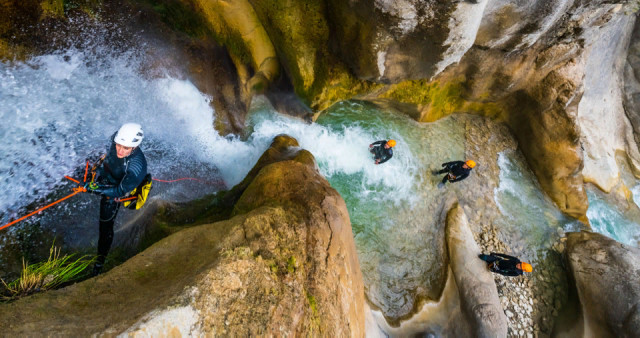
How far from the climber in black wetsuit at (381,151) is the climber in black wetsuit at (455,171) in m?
1.57

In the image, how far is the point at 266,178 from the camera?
15.1 ft

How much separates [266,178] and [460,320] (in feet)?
17.0

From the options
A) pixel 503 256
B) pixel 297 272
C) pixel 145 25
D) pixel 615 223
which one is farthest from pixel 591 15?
pixel 145 25

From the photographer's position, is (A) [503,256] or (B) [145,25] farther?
(A) [503,256]

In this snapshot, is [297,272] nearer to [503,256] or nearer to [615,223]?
[503,256]

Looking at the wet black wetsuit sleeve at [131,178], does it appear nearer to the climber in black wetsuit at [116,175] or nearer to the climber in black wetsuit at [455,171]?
the climber in black wetsuit at [116,175]

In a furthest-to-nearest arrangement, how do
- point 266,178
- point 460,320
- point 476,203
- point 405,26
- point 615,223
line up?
point 615,223, point 476,203, point 460,320, point 405,26, point 266,178

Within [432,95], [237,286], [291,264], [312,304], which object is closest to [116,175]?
[237,286]

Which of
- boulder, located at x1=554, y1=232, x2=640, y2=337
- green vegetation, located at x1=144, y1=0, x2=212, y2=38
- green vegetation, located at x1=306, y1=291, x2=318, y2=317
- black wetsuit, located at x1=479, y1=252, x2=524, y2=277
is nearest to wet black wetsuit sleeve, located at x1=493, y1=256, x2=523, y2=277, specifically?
black wetsuit, located at x1=479, y1=252, x2=524, y2=277

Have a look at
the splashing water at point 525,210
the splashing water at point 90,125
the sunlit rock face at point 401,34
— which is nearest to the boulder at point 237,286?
the splashing water at point 90,125

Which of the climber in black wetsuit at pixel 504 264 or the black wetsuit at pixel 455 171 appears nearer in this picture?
the climber in black wetsuit at pixel 504 264

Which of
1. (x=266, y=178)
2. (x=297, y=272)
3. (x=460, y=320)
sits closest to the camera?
(x=297, y=272)

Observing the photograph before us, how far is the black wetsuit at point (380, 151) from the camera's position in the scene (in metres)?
7.48

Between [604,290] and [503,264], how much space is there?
2479 mm
